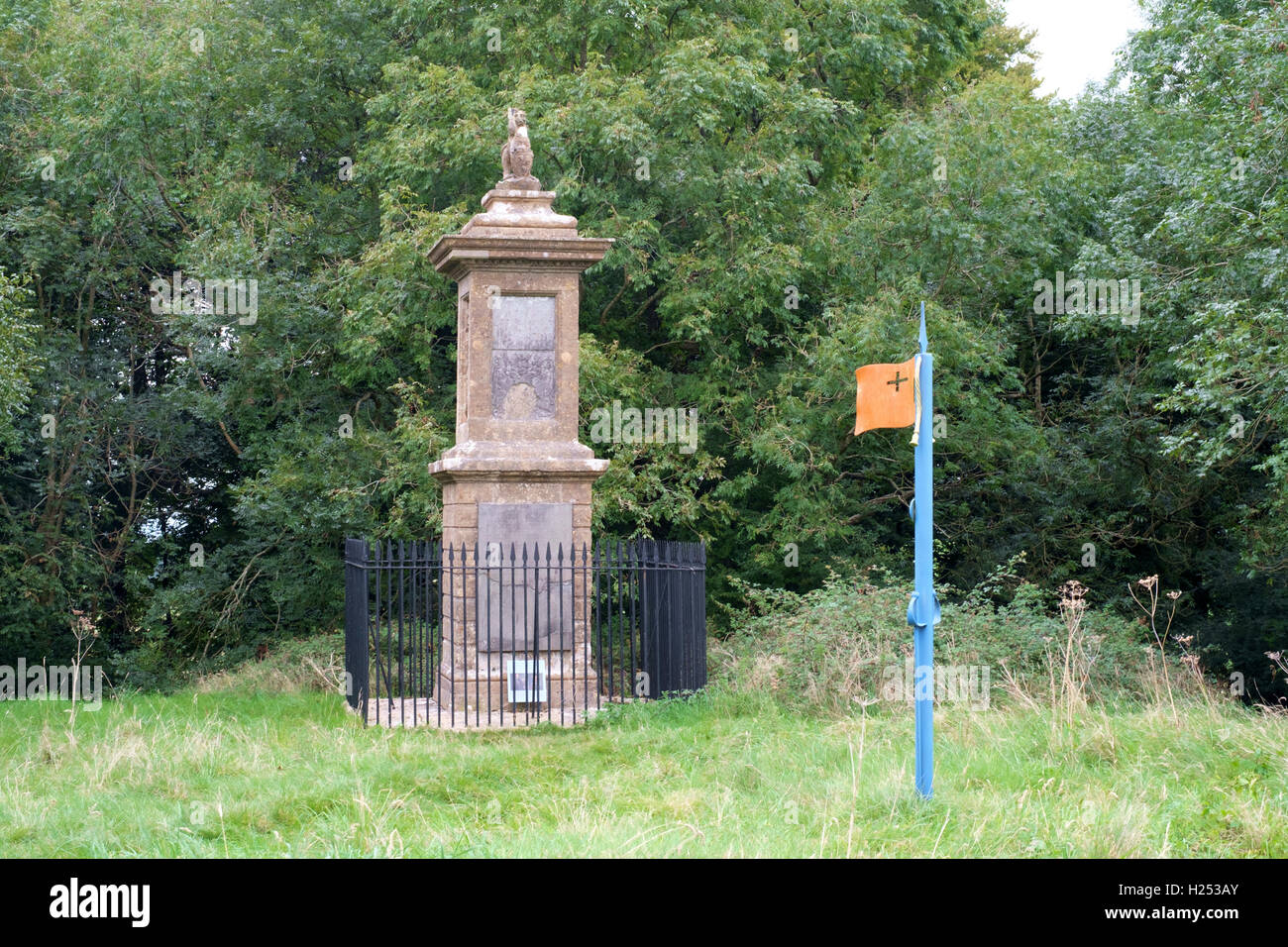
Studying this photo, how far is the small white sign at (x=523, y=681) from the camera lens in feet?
32.8

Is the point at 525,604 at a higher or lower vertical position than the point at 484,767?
higher

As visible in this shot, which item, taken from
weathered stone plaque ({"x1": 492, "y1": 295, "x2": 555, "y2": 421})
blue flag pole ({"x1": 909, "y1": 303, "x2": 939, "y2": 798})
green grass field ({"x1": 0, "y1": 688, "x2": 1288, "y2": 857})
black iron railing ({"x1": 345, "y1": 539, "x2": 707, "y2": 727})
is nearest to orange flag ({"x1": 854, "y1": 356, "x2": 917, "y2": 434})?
blue flag pole ({"x1": 909, "y1": 303, "x2": 939, "y2": 798})

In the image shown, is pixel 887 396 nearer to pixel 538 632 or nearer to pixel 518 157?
pixel 538 632

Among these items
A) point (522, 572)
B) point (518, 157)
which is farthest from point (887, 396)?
point (518, 157)

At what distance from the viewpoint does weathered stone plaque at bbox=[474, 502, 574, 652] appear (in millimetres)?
10391

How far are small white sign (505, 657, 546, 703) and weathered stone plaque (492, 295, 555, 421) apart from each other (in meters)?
2.01

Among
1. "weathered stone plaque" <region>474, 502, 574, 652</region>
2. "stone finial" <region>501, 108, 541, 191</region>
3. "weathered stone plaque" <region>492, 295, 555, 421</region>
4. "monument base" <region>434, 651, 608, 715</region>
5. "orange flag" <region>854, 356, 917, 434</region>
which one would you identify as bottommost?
"monument base" <region>434, 651, 608, 715</region>

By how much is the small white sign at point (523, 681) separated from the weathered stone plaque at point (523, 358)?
2.01 m

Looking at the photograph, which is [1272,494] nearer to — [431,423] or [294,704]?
[431,423]

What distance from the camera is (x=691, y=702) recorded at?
9.95m

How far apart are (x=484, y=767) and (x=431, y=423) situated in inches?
302

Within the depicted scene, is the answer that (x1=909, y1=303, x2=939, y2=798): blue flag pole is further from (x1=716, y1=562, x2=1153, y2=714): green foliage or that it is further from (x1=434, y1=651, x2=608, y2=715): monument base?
(x1=434, y1=651, x2=608, y2=715): monument base

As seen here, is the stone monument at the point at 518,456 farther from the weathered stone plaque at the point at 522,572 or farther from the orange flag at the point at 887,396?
the orange flag at the point at 887,396

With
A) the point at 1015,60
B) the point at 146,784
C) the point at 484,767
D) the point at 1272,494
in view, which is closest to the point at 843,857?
the point at 484,767
